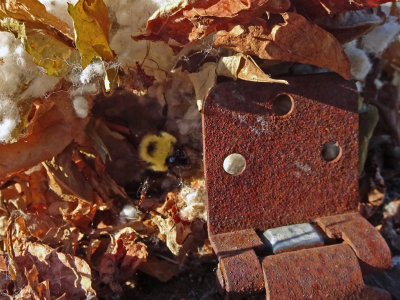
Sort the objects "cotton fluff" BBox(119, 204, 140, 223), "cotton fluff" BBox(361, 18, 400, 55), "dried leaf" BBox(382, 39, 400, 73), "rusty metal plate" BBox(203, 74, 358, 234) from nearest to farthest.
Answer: "rusty metal plate" BBox(203, 74, 358, 234) → "cotton fluff" BBox(119, 204, 140, 223) → "cotton fluff" BBox(361, 18, 400, 55) → "dried leaf" BBox(382, 39, 400, 73)

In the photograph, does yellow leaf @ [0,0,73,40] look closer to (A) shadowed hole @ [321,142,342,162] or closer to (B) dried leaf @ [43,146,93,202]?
(B) dried leaf @ [43,146,93,202]

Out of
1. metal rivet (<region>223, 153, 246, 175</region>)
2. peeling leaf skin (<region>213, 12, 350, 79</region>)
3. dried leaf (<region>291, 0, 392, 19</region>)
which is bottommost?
metal rivet (<region>223, 153, 246, 175</region>)

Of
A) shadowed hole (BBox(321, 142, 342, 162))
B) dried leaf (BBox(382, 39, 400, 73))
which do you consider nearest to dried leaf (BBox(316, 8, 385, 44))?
shadowed hole (BBox(321, 142, 342, 162))

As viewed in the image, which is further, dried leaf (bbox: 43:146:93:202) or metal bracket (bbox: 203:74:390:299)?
dried leaf (bbox: 43:146:93:202)

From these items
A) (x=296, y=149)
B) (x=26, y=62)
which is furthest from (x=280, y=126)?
(x=26, y=62)

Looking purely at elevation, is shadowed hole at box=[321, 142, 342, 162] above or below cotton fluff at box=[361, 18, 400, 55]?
below

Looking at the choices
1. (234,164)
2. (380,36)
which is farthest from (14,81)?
(380,36)

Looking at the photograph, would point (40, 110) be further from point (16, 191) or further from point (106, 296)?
point (106, 296)

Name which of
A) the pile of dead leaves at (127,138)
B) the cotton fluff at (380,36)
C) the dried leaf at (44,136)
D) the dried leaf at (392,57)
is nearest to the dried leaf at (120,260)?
the pile of dead leaves at (127,138)

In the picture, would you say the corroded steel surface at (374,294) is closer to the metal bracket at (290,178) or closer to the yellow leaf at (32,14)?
the metal bracket at (290,178)
